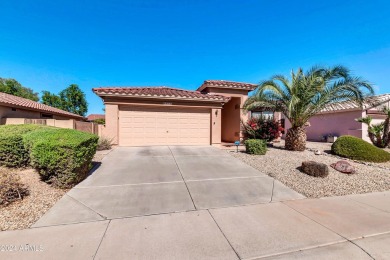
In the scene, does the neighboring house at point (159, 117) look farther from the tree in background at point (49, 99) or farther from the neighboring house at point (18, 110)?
the tree in background at point (49, 99)

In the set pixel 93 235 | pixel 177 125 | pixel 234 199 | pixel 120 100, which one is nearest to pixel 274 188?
pixel 234 199

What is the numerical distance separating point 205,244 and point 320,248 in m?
1.74

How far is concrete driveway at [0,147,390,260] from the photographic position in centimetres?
258

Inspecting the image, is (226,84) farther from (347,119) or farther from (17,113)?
(17,113)

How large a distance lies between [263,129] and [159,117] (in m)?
7.35

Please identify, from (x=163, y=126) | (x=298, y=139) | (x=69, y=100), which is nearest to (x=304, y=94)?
(x=298, y=139)

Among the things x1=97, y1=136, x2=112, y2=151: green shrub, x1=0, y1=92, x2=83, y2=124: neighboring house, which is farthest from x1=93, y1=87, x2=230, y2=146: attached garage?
x1=0, y1=92, x2=83, y2=124: neighboring house

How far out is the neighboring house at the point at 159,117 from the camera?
10.4m

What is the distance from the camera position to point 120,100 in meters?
10.5

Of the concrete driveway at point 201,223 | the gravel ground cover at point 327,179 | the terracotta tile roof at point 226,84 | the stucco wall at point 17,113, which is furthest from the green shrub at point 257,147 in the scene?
the stucco wall at point 17,113

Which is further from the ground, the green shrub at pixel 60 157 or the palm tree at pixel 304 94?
the palm tree at pixel 304 94

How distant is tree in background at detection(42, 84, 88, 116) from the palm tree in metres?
40.5

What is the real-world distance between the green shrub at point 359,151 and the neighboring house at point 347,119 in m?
4.50

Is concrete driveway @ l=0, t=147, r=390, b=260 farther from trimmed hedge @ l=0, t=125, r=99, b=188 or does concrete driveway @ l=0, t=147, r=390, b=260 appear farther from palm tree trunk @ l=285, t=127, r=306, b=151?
palm tree trunk @ l=285, t=127, r=306, b=151
